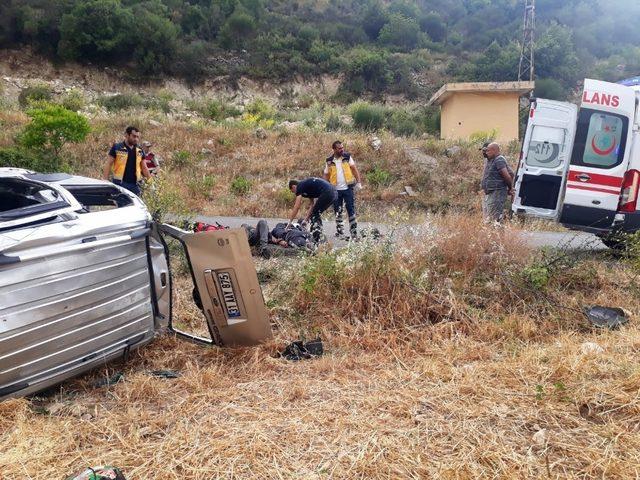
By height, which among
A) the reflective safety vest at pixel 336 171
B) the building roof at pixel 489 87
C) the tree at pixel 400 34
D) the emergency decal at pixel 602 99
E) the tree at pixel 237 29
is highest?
the tree at pixel 400 34

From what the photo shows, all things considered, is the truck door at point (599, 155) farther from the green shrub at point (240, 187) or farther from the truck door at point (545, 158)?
the green shrub at point (240, 187)

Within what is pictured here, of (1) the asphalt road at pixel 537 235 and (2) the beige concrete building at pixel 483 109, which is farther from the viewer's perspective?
(2) the beige concrete building at pixel 483 109

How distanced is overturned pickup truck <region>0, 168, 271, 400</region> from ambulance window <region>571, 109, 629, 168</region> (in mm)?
5213

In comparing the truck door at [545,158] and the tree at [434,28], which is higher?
the tree at [434,28]

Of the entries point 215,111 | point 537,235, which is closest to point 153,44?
point 215,111

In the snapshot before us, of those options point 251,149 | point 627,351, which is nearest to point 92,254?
point 627,351

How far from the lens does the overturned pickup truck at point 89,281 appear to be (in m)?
2.64

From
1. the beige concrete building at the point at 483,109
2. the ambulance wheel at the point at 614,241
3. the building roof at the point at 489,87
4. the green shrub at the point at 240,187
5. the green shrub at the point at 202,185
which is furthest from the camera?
the beige concrete building at the point at 483,109

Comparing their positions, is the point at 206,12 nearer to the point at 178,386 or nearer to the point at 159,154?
the point at 159,154

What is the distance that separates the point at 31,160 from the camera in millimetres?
12531

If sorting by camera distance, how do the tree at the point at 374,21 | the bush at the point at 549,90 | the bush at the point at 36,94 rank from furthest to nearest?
the tree at the point at 374,21 → the bush at the point at 549,90 → the bush at the point at 36,94

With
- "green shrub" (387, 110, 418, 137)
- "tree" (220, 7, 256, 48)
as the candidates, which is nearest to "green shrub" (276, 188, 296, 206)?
"green shrub" (387, 110, 418, 137)

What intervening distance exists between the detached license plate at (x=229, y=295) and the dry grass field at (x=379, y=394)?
31 centimetres

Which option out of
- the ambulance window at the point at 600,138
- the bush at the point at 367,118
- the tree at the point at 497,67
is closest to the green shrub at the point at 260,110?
the bush at the point at 367,118
